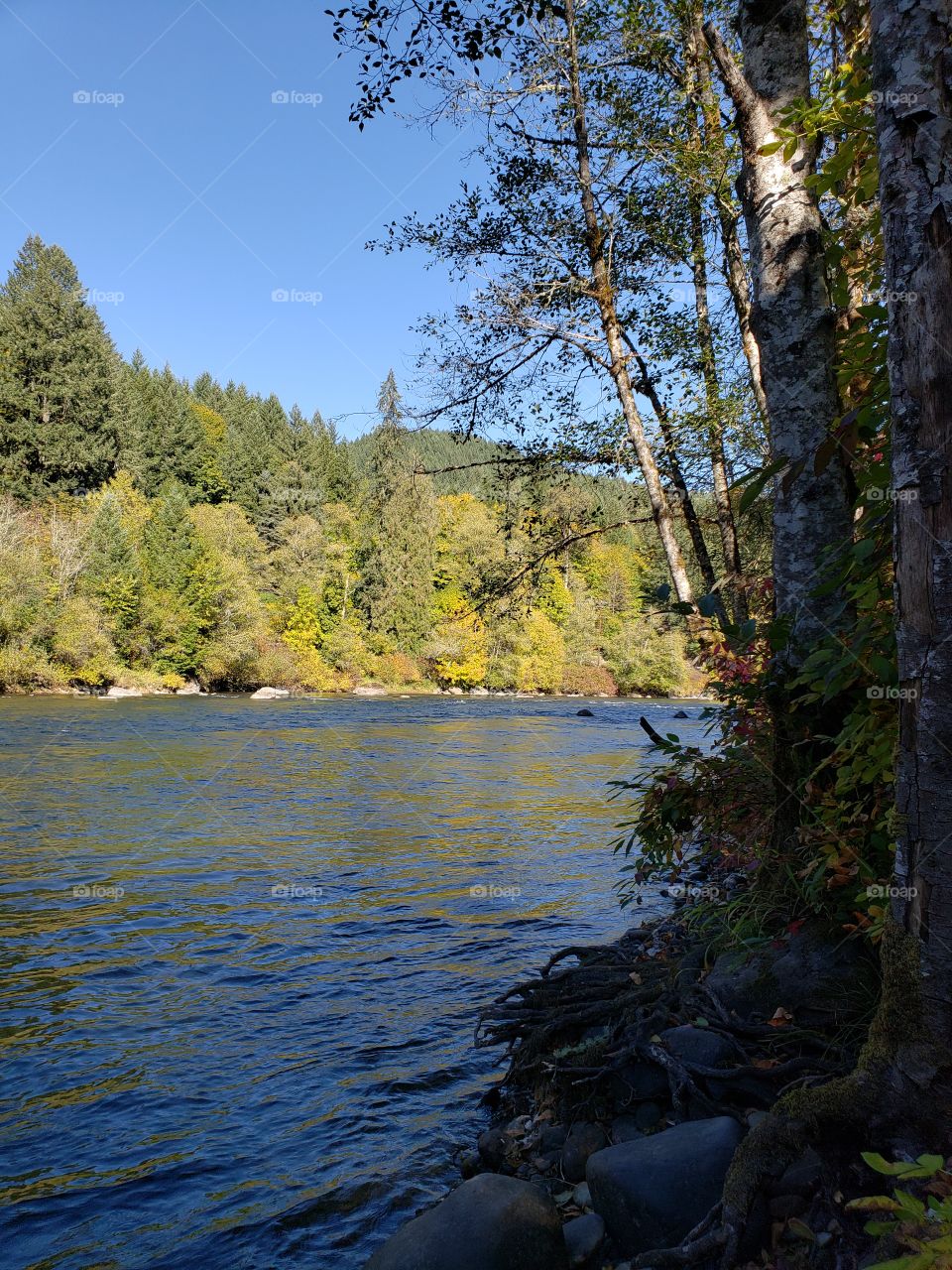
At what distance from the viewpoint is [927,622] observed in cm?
240

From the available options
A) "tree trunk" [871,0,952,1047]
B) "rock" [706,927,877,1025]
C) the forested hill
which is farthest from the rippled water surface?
the forested hill

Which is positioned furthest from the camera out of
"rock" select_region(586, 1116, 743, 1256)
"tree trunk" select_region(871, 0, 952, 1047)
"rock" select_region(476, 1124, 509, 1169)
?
"rock" select_region(476, 1124, 509, 1169)

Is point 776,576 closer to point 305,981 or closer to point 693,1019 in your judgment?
point 693,1019

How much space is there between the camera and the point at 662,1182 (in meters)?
3.05

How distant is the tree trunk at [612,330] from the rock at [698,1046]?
191 inches

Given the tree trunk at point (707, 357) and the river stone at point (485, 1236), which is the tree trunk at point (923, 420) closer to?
the river stone at point (485, 1236)

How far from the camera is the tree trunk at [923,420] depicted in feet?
7.67

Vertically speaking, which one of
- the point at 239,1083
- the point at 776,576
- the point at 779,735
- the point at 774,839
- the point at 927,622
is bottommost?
the point at 239,1083

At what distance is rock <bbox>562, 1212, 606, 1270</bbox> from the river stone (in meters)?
0.06

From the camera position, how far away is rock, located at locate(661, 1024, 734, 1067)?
3664 mm

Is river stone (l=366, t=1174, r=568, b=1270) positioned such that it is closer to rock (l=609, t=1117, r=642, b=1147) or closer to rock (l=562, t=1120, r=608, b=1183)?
rock (l=562, t=1120, r=608, b=1183)

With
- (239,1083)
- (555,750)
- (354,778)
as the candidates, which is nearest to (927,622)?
(239,1083)

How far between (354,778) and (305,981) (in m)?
10.8

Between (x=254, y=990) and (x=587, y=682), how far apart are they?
5349 cm
